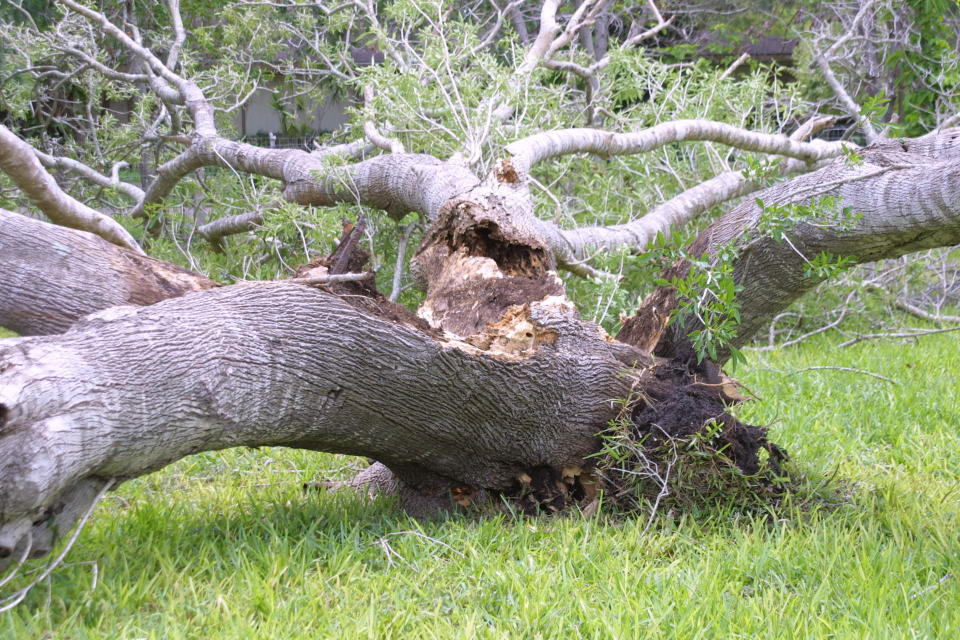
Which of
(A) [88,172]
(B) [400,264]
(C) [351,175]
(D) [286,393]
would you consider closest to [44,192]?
(C) [351,175]

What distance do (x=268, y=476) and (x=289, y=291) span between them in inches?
55.6

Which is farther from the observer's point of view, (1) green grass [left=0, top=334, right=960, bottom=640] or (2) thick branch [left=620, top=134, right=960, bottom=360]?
(2) thick branch [left=620, top=134, right=960, bottom=360]

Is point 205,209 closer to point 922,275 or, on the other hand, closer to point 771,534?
point 771,534

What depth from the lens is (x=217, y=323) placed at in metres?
2.35

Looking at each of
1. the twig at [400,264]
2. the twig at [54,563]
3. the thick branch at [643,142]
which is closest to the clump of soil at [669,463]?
the thick branch at [643,142]

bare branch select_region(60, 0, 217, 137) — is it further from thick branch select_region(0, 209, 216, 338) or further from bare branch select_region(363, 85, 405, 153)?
thick branch select_region(0, 209, 216, 338)

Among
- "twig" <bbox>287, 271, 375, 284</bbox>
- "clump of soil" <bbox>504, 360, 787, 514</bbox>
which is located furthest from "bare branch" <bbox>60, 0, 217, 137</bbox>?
"clump of soil" <bbox>504, 360, 787, 514</bbox>

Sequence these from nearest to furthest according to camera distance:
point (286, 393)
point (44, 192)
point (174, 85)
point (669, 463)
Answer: point (286, 393)
point (669, 463)
point (44, 192)
point (174, 85)

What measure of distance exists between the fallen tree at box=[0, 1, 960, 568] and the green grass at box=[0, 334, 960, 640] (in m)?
0.27

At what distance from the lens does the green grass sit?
221 cm

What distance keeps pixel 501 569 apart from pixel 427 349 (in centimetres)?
70

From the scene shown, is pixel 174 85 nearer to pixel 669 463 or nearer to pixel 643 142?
pixel 643 142

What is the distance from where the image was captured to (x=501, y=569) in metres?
Answer: 2.56

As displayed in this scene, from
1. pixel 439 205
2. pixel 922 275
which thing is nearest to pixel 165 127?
pixel 439 205
